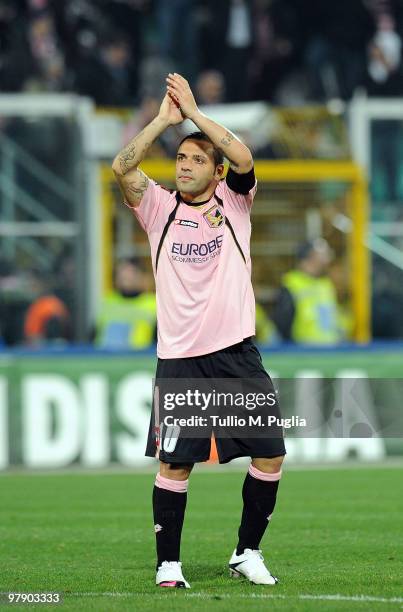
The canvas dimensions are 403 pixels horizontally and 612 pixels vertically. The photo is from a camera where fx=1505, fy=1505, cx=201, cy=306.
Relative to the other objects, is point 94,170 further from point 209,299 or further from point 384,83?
point 209,299

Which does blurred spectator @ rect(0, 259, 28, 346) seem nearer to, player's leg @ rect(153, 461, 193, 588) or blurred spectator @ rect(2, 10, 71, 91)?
blurred spectator @ rect(2, 10, 71, 91)

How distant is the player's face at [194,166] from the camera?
22.6 ft

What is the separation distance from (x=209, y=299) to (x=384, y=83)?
1286cm

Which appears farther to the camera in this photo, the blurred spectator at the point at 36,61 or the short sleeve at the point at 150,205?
the blurred spectator at the point at 36,61

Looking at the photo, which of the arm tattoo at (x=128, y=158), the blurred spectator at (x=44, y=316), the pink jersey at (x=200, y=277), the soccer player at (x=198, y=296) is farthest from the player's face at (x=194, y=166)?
the blurred spectator at (x=44, y=316)

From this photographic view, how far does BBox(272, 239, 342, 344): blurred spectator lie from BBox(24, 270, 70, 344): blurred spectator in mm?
2316

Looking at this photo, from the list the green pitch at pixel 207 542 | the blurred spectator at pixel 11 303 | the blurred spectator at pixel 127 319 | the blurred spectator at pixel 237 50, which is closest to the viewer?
the green pitch at pixel 207 542

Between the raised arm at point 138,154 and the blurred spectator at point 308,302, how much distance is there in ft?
27.2

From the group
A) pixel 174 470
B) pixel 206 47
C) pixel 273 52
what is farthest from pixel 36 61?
pixel 174 470

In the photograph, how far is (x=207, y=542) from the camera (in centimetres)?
883

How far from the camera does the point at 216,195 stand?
7.02 metres

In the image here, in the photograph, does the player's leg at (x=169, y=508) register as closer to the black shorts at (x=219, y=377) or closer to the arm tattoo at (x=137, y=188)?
the black shorts at (x=219, y=377)

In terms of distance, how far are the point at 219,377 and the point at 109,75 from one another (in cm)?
1211

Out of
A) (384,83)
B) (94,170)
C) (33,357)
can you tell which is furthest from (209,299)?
(384,83)
